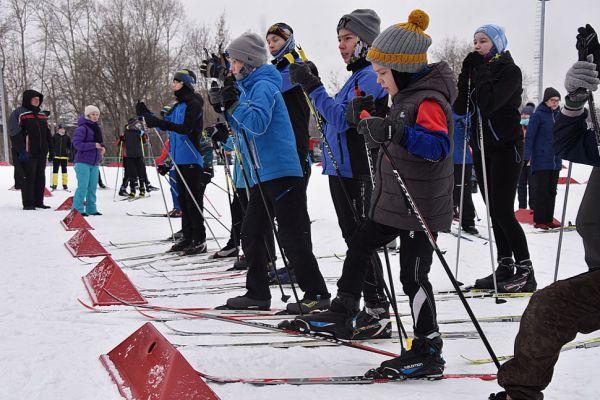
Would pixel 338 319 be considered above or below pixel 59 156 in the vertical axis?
→ below

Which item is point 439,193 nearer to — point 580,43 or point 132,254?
point 580,43

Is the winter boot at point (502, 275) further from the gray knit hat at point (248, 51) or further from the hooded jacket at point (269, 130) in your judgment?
the gray knit hat at point (248, 51)

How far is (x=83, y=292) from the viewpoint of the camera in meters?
4.30

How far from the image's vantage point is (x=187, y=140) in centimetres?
639

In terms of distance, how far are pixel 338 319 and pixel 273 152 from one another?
1.26 meters

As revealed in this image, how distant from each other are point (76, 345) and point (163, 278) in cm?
231

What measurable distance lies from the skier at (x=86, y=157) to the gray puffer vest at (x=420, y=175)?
324 inches

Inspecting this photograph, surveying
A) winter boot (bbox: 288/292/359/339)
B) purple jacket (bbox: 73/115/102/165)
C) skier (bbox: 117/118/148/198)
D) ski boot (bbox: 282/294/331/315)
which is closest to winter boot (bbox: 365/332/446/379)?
winter boot (bbox: 288/292/359/339)

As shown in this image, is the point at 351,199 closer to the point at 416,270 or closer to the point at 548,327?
the point at 416,270

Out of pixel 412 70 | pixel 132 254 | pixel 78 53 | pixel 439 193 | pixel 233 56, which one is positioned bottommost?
pixel 132 254

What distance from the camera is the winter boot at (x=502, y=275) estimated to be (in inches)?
178

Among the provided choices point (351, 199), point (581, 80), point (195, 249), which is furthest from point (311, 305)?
point (195, 249)

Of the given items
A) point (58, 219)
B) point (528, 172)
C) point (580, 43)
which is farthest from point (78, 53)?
point (580, 43)

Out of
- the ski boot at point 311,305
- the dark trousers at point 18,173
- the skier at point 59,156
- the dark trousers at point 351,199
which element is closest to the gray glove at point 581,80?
the dark trousers at point 351,199
